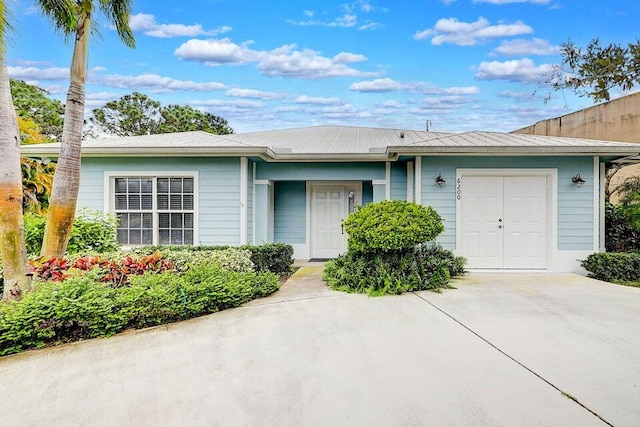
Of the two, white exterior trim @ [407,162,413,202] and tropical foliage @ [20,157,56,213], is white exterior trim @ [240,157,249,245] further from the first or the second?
tropical foliage @ [20,157,56,213]

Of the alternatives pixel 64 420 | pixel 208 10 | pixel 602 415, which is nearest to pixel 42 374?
pixel 64 420

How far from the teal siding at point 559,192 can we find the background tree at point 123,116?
24.8 metres

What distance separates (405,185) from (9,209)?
7.59 meters

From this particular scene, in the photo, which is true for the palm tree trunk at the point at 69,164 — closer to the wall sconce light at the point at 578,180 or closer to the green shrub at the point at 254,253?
the green shrub at the point at 254,253

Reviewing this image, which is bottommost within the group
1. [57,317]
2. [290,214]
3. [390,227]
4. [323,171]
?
[57,317]

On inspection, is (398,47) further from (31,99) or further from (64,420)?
(31,99)

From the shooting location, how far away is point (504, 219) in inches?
332

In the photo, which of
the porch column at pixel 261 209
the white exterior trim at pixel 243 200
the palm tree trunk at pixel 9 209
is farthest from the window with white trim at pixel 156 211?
the palm tree trunk at pixel 9 209

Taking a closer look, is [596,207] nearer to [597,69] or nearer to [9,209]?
[9,209]

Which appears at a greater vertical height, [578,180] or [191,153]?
[191,153]

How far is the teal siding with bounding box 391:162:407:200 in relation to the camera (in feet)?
31.3

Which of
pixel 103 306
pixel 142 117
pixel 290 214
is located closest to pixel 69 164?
pixel 103 306

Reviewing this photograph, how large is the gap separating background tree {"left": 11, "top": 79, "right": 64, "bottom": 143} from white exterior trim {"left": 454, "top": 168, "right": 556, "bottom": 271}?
2099 cm

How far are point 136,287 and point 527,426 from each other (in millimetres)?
4305
